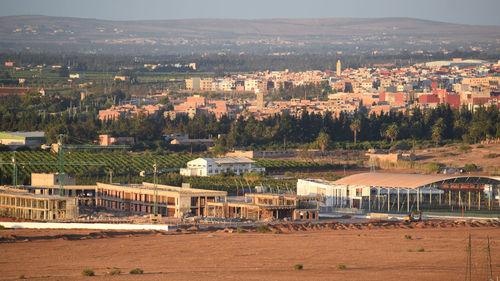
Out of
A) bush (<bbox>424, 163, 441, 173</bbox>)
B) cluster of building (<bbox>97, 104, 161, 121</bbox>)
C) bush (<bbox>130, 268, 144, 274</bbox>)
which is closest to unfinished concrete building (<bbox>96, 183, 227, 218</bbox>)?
bush (<bbox>130, 268, 144, 274</bbox>)

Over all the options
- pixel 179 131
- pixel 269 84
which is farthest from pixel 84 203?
pixel 269 84

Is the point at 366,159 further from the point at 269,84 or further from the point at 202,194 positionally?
the point at 269,84

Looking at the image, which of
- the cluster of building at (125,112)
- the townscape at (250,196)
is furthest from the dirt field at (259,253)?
the cluster of building at (125,112)

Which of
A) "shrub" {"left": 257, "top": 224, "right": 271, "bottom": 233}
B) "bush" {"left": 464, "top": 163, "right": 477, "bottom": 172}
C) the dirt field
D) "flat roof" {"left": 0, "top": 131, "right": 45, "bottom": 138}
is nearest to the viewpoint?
the dirt field

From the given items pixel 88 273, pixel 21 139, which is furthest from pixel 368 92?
pixel 88 273

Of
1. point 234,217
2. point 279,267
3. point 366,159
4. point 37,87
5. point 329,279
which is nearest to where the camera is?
point 329,279

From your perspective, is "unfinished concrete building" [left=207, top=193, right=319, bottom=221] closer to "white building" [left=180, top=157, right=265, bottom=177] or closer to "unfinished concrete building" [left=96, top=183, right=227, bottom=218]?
"unfinished concrete building" [left=96, top=183, right=227, bottom=218]
